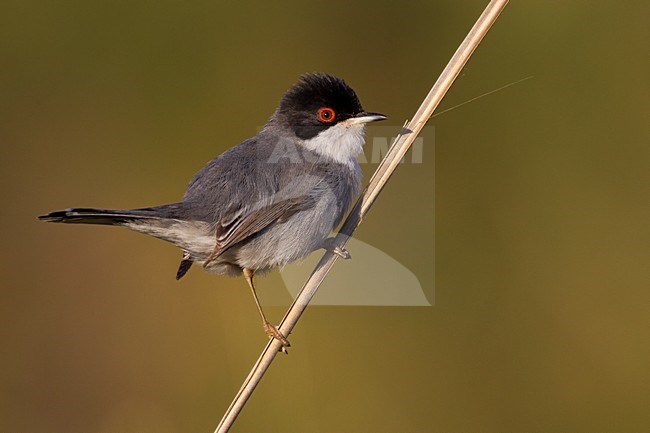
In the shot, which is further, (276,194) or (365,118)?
(365,118)

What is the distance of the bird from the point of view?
3268 mm

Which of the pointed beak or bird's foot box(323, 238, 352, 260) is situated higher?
the pointed beak

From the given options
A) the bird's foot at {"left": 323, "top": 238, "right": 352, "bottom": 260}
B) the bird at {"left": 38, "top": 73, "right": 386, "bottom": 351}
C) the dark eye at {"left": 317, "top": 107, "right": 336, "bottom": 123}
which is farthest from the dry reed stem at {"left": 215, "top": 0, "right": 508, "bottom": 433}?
the dark eye at {"left": 317, "top": 107, "right": 336, "bottom": 123}

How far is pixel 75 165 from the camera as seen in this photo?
5512 mm

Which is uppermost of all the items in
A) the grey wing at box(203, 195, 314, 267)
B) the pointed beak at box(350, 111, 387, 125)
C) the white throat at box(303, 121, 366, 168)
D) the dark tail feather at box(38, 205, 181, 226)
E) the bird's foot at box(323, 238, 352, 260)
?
the pointed beak at box(350, 111, 387, 125)

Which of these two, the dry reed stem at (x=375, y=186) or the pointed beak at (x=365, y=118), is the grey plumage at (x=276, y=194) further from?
the dry reed stem at (x=375, y=186)

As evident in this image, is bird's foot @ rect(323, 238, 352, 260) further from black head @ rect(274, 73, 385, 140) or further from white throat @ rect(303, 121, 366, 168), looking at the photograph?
black head @ rect(274, 73, 385, 140)

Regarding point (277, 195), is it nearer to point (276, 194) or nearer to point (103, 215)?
point (276, 194)

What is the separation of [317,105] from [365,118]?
10.1 inches

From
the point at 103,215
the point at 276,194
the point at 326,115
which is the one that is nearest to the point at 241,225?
the point at 276,194

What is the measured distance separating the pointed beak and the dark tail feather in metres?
0.95

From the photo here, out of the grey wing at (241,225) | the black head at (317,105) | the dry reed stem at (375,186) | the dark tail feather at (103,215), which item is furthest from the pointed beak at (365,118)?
the dark tail feather at (103,215)

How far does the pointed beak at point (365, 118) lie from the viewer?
3432 mm

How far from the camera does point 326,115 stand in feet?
11.7
